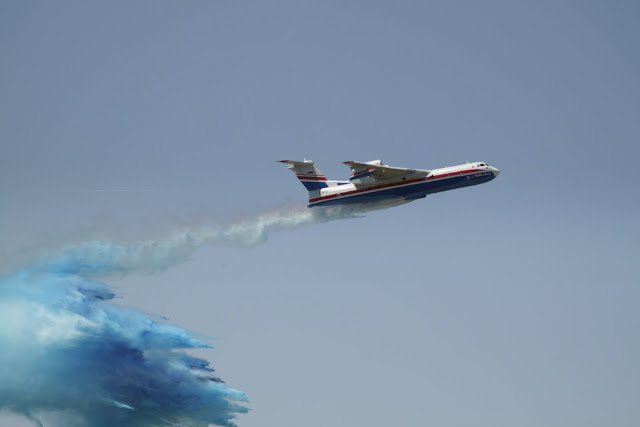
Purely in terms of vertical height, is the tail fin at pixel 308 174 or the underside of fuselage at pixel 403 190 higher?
the tail fin at pixel 308 174

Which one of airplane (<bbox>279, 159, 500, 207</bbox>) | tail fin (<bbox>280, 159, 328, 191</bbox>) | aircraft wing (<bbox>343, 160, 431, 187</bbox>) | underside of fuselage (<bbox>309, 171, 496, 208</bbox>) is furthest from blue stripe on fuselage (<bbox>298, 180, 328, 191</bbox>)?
aircraft wing (<bbox>343, 160, 431, 187</bbox>)

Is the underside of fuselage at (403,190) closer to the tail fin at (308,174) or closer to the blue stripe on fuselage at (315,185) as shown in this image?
the blue stripe on fuselage at (315,185)

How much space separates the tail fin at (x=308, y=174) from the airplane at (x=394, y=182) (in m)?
0.78

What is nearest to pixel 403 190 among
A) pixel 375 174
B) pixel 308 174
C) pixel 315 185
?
pixel 375 174

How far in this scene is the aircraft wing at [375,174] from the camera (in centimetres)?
5288

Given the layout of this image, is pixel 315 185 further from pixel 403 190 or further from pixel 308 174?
pixel 403 190

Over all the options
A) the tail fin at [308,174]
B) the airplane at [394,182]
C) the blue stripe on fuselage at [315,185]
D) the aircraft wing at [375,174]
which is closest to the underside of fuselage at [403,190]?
the airplane at [394,182]

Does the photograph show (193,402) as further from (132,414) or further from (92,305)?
(92,305)

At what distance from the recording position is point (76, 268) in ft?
170

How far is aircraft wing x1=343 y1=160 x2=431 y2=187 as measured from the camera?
52.9 metres

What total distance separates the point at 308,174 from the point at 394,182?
5594 mm

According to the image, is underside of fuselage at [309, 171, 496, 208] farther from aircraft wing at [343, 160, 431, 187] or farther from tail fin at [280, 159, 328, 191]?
tail fin at [280, 159, 328, 191]

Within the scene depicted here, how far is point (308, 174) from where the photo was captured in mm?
55500

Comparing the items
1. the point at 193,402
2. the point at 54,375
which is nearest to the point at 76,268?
the point at 54,375
